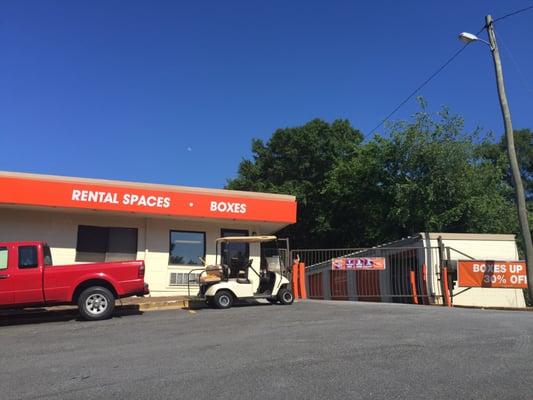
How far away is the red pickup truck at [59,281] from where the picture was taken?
489 inches

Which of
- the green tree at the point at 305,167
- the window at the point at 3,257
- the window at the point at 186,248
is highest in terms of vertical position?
the green tree at the point at 305,167

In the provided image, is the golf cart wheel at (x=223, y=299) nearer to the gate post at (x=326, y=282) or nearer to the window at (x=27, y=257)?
the window at (x=27, y=257)

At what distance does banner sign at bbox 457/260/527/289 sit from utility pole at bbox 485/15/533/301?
4.77 feet

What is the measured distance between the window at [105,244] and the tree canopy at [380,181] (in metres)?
16.8

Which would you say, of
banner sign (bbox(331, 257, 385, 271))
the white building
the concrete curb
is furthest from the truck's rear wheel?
banner sign (bbox(331, 257, 385, 271))

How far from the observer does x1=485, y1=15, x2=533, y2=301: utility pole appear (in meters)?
16.5

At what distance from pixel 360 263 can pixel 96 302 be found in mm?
10219

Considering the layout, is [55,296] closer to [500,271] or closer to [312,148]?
[500,271]

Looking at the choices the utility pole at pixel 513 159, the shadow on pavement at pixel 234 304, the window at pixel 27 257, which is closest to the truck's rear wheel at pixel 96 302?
the window at pixel 27 257

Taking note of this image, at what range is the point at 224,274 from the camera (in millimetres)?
15586

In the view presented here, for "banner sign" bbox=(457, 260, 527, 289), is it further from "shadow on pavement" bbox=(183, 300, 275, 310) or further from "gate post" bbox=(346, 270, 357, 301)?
"gate post" bbox=(346, 270, 357, 301)

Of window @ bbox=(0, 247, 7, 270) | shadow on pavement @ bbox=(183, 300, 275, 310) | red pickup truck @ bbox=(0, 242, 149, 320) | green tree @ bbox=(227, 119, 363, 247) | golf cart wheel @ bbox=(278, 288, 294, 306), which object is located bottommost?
shadow on pavement @ bbox=(183, 300, 275, 310)

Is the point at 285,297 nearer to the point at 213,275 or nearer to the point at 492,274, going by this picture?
the point at 213,275

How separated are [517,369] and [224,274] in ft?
31.7
